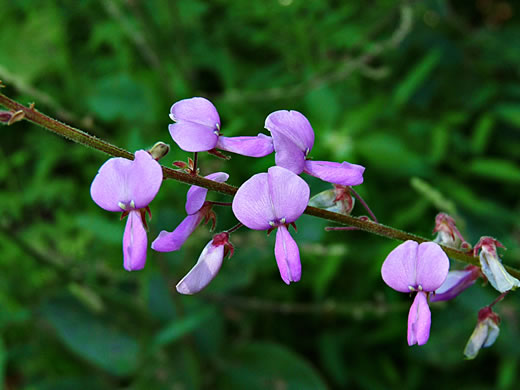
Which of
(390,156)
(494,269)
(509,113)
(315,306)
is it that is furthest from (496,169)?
(494,269)

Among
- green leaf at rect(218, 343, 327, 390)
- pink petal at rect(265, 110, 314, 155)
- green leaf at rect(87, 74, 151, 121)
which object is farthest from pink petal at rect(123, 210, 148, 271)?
green leaf at rect(87, 74, 151, 121)

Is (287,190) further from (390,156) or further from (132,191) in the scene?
(390,156)

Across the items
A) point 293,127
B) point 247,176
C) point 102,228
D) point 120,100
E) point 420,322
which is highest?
point 120,100

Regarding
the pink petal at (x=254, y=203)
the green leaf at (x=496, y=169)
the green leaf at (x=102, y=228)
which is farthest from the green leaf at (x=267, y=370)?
the pink petal at (x=254, y=203)

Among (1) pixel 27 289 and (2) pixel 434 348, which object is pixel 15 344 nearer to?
(1) pixel 27 289

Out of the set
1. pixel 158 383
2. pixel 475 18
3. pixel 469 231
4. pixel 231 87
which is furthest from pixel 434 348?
pixel 475 18

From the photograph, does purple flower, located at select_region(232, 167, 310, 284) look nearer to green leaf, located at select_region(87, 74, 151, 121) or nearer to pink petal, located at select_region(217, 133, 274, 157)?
pink petal, located at select_region(217, 133, 274, 157)

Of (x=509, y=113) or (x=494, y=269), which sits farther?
(x=509, y=113)

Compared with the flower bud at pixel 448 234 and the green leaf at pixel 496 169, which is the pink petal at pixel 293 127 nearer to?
the flower bud at pixel 448 234
